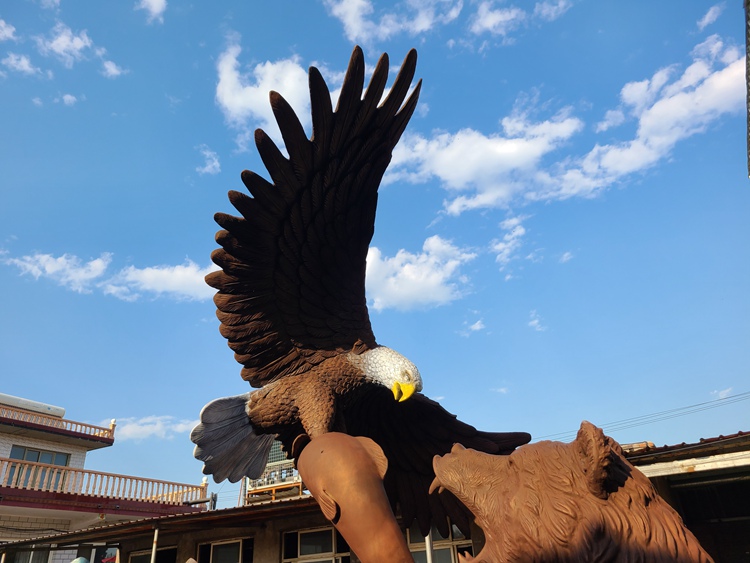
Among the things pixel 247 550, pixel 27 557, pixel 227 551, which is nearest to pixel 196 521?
pixel 247 550

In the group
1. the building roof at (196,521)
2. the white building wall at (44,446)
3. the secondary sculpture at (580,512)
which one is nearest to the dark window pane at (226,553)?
the building roof at (196,521)

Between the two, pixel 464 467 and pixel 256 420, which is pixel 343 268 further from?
pixel 464 467

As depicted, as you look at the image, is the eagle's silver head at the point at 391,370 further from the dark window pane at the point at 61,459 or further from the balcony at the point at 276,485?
the dark window pane at the point at 61,459

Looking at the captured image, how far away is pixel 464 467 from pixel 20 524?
1237 centimetres

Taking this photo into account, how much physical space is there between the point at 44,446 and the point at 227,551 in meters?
7.28

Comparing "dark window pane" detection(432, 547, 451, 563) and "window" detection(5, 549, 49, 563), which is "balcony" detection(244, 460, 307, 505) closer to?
"window" detection(5, 549, 49, 563)

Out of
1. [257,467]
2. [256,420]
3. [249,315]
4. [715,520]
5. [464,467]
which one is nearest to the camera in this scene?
[464,467]

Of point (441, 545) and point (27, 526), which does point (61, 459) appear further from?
point (441, 545)

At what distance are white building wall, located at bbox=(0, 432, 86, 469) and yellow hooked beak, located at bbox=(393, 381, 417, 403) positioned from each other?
41.0ft

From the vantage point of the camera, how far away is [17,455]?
12.4 m

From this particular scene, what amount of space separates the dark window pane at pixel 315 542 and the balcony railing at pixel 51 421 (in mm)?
8256

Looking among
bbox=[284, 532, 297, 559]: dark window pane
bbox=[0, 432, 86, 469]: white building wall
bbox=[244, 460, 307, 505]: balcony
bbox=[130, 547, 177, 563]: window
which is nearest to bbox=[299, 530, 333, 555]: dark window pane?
bbox=[284, 532, 297, 559]: dark window pane

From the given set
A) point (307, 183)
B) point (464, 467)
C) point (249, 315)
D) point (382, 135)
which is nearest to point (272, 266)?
point (249, 315)

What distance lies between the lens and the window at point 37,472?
10016 millimetres
